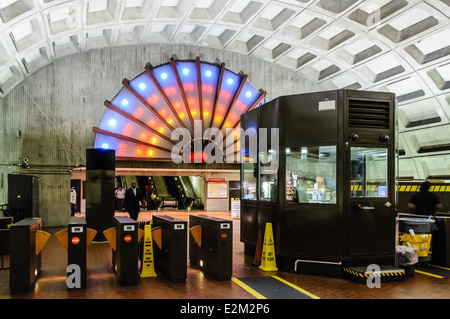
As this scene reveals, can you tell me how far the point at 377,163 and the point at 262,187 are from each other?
243 centimetres

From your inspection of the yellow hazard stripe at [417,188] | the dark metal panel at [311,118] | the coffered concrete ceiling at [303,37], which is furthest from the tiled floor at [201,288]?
the yellow hazard stripe at [417,188]

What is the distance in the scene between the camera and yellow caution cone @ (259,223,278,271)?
8.01 metres

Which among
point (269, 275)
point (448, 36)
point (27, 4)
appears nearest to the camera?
point (269, 275)

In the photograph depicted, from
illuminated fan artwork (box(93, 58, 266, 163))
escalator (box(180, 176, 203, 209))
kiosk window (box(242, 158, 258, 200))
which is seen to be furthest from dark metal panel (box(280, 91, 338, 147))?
escalator (box(180, 176, 203, 209))

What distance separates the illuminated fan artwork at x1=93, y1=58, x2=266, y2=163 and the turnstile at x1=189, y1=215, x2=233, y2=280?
8590 millimetres

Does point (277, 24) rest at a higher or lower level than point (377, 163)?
higher

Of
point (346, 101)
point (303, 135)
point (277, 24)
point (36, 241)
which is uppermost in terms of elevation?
point (277, 24)

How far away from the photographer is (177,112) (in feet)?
53.4

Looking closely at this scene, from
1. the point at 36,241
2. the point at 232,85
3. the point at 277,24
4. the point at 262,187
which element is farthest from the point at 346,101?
the point at 232,85

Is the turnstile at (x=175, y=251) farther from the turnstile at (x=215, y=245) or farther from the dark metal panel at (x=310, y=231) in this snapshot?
the dark metal panel at (x=310, y=231)

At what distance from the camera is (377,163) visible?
25.6ft

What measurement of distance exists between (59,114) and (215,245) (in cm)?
1049
